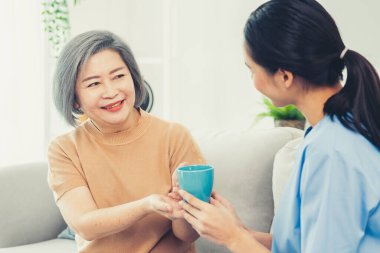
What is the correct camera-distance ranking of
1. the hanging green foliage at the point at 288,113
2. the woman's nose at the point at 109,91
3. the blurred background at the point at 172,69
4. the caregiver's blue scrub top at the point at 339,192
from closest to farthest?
the caregiver's blue scrub top at the point at 339,192 < the woman's nose at the point at 109,91 < the hanging green foliage at the point at 288,113 < the blurred background at the point at 172,69

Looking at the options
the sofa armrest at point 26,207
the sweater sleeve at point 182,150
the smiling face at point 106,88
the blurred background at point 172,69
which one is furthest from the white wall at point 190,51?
the smiling face at point 106,88

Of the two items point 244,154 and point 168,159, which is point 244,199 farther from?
point 168,159

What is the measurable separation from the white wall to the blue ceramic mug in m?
2.07

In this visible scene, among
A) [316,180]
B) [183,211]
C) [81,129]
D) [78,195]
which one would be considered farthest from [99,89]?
[316,180]

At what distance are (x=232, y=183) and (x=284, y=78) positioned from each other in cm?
75

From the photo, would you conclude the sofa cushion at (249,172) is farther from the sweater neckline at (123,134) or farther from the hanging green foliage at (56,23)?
the hanging green foliage at (56,23)

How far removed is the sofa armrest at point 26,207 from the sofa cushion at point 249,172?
2.85 ft

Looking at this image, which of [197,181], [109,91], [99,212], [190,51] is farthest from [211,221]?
[190,51]

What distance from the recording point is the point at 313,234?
1.06 meters

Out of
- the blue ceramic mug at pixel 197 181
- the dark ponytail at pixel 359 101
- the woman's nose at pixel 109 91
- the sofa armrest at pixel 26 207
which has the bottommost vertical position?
the sofa armrest at pixel 26 207

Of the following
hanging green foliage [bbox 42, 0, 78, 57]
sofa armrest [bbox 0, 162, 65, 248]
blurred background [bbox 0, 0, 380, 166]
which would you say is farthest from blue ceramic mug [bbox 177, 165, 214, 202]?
hanging green foliage [bbox 42, 0, 78, 57]

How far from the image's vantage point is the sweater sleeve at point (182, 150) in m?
1.56

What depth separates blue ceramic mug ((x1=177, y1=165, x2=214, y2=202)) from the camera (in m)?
1.16

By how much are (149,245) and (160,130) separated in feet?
1.16
